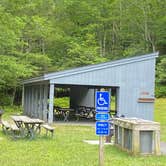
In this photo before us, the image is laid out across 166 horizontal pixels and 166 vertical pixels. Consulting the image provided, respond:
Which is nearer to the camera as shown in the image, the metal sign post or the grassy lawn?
the metal sign post

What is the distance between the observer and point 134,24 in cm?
4356

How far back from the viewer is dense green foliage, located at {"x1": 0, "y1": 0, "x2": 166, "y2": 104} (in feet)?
119

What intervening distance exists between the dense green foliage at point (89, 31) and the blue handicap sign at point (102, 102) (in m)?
26.3

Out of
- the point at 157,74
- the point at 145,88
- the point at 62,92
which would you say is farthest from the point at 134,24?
the point at 145,88

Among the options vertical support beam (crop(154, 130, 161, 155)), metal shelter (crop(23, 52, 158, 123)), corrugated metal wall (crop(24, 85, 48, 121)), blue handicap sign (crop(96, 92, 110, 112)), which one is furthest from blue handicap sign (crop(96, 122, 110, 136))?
corrugated metal wall (crop(24, 85, 48, 121))

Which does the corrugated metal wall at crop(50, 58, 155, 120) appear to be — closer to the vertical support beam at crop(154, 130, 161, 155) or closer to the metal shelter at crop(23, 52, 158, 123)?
the metal shelter at crop(23, 52, 158, 123)

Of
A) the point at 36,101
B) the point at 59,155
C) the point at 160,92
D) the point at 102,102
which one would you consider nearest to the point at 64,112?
the point at 36,101

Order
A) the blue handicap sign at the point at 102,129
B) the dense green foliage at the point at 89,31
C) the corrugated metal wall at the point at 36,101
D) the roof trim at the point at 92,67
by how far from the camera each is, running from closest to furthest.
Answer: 1. the blue handicap sign at the point at 102,129
2. the roof trim at the point at 92,67
3. the corrugated metal wall at the point at 36,101
4. the dense green foliage at the point at 89,31

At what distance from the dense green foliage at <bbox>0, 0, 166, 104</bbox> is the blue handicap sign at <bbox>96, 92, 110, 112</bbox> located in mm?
26331

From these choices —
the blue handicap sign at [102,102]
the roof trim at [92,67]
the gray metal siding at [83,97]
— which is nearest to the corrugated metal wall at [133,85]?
the roof trim at [92,67]

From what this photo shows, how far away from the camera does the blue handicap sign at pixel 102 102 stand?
7.77m

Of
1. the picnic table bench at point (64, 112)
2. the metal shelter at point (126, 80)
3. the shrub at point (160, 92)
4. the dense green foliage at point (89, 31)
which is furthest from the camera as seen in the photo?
the dense green foliage at point (89, 31)

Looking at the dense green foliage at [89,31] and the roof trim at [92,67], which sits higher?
the dense green foliage at [89,31]

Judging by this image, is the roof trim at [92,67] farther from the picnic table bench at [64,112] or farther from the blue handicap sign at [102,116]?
the blue handicap sign at [102,116]
